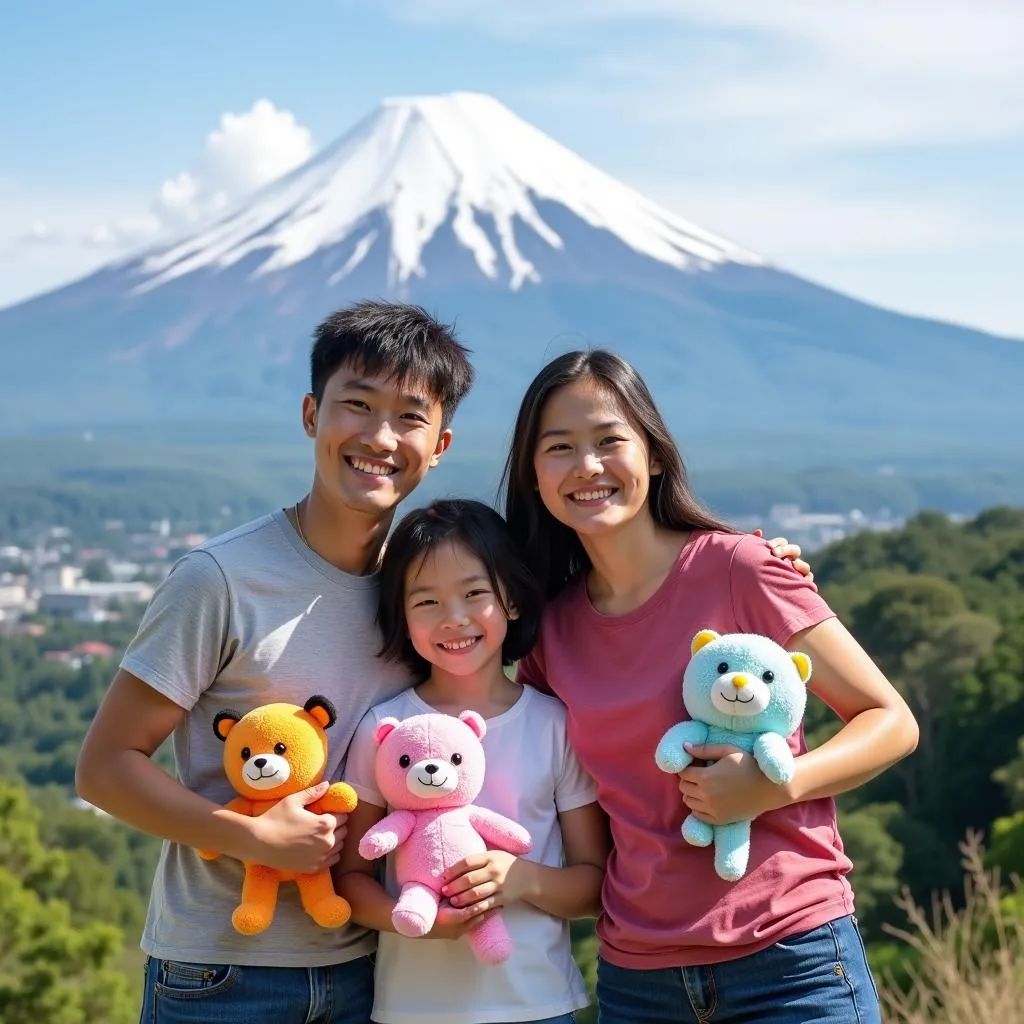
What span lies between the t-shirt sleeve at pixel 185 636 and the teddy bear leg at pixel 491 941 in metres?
0.73

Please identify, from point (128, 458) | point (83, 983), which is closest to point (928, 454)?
point (128, 458)

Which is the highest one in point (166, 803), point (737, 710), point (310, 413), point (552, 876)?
point (310, 413)

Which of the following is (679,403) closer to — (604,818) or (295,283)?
(295,283)

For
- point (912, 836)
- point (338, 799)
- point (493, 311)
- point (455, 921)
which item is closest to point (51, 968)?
point (912, 836)

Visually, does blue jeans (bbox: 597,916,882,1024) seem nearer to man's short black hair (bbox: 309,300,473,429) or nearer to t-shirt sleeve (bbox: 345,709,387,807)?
t-shirt sleeve (bbox: 345,709,387,807)

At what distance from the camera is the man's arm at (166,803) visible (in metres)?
3.11

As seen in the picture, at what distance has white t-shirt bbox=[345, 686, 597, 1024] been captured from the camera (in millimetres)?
3104

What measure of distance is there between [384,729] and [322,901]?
14.0 inches

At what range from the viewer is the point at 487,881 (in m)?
3.10

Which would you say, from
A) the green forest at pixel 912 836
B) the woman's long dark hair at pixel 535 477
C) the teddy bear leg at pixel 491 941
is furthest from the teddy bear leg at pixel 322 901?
the green forest at pixel 912 836

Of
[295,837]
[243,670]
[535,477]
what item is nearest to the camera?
[295,837]

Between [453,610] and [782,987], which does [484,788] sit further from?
[782,987]

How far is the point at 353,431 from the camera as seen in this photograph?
337cm

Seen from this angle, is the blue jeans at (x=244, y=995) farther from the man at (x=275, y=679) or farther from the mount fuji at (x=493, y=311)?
the mount fuji at (x=493, y=311)
